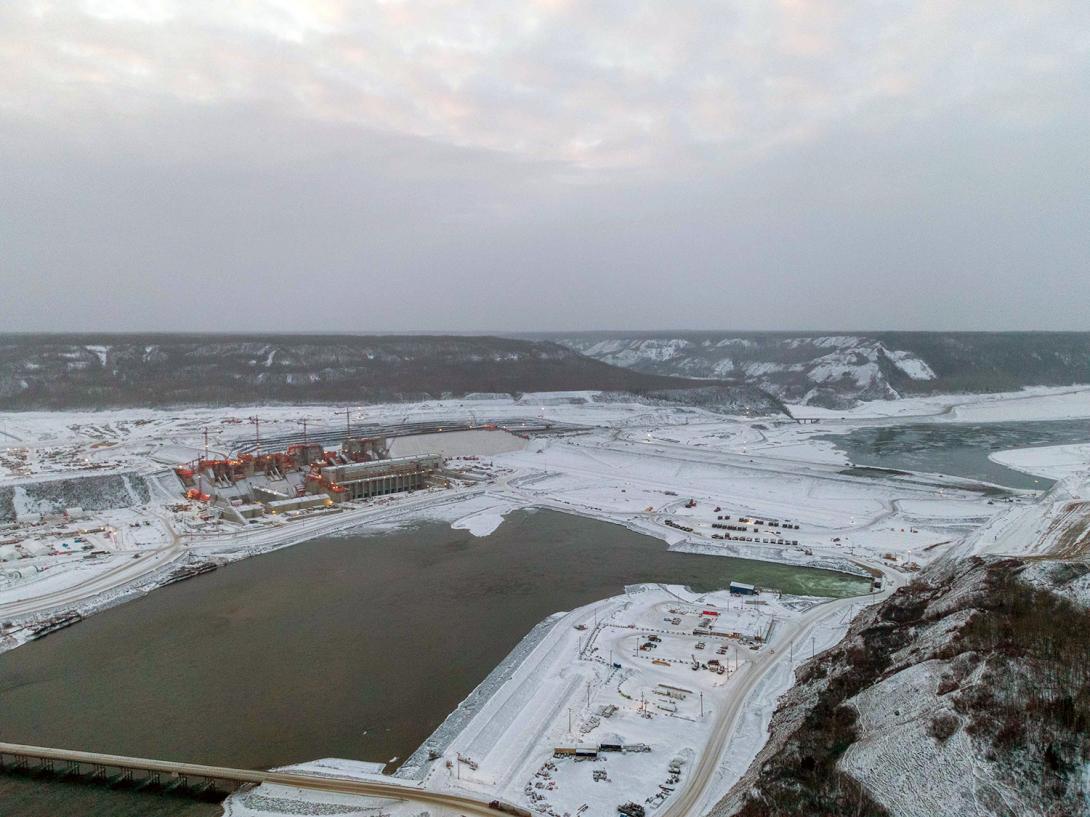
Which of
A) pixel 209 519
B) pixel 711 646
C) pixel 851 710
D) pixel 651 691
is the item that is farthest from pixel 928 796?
pixel 209 519

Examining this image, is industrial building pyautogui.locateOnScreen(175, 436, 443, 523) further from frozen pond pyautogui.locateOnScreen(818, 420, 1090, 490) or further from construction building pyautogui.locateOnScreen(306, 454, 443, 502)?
frozen pond pyautogui.locateOnScreen(818, 420, 1090, 490)

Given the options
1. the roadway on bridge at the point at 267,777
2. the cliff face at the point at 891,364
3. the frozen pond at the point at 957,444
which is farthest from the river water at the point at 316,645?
the cliff face at the point at 891,364

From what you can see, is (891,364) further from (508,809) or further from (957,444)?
(508,809)

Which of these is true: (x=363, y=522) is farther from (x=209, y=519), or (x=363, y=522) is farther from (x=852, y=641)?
(x=852, y=641)

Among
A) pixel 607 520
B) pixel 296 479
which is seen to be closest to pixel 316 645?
pixel 607 520

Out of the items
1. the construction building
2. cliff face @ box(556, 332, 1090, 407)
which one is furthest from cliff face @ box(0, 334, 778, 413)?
the construction building

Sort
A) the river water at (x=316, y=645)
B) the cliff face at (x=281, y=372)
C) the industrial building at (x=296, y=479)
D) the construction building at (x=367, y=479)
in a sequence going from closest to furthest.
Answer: the river water at (x=316, y=645), the industrial building at (x=296, y=479), the construction building at (x=367, y=479), the cliff face at (x=281, y=372)

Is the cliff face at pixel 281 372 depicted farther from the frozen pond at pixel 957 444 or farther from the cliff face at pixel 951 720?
the cliff face at pixel 951 720
